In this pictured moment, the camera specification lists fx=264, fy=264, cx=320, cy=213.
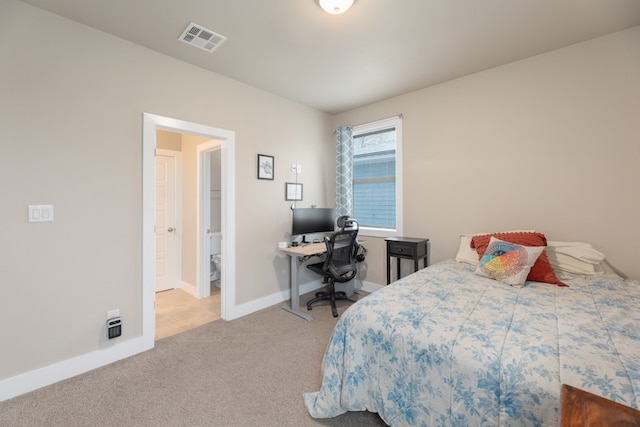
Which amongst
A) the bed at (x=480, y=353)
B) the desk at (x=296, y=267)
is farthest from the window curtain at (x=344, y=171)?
the bed at (x=480, y=353)

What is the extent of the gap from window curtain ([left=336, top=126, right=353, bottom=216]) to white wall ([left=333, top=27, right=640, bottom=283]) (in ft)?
2.68

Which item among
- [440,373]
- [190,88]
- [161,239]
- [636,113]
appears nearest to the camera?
[440,373]

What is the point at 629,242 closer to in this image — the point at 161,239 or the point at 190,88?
the point at 190,88

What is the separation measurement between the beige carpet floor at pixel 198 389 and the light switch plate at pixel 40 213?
1201 mm

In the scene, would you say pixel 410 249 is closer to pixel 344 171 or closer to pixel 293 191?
pixel 344 171

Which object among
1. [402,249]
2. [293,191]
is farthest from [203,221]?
[402,249]

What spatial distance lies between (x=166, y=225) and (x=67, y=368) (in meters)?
2.26

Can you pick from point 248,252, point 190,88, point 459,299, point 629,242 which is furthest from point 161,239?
point 629,242

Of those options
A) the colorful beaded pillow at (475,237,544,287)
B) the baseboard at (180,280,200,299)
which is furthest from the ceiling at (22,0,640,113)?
the baseboard at (180,280,200,299)

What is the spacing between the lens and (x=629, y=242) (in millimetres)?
2172

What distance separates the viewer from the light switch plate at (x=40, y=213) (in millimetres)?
1875

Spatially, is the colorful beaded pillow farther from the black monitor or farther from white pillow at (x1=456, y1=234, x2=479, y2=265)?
the black monitor

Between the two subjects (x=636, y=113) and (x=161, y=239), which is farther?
(x=161, y=239)

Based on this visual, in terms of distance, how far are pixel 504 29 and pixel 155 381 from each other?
152 inches
